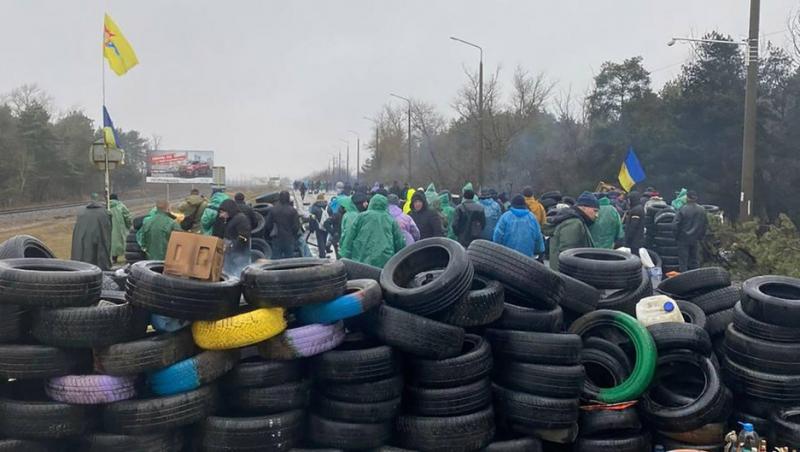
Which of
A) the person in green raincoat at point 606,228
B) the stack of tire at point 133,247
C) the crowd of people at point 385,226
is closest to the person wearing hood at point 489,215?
the crowd of people at point 385,226

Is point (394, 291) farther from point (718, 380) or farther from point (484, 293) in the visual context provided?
point (718, 380)

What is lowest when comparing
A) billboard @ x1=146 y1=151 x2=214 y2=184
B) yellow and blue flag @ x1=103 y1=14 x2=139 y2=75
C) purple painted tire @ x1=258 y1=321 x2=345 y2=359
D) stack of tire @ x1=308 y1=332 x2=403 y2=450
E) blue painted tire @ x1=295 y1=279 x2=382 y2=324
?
stack of tire @ x1=308 y1=332 x2=403 y2=450

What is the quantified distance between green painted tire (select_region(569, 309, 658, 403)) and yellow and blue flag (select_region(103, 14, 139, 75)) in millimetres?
16426

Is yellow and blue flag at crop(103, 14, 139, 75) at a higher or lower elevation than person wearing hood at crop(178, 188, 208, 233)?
higher

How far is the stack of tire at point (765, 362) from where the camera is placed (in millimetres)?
5410

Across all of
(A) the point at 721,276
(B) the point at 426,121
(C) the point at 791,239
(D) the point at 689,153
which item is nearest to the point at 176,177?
(B) the point at 426,121

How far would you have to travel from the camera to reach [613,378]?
584 centimetres

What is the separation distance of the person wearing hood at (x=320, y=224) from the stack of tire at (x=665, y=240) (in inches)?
304

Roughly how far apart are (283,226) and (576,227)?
6.06 m

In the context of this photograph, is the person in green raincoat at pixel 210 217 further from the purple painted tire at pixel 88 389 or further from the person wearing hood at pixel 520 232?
the purple painted tire at pixel 88 389

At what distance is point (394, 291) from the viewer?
18.0ft

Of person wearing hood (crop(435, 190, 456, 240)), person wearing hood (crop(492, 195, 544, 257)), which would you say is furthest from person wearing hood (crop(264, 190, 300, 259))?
person wearing hood (crop(492, 195, 544, 257))

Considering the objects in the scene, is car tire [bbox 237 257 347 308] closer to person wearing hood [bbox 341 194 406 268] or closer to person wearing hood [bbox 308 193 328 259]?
person wearing hood [bbox 341 194 406 268]

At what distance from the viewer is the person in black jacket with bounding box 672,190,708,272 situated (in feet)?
43.6
